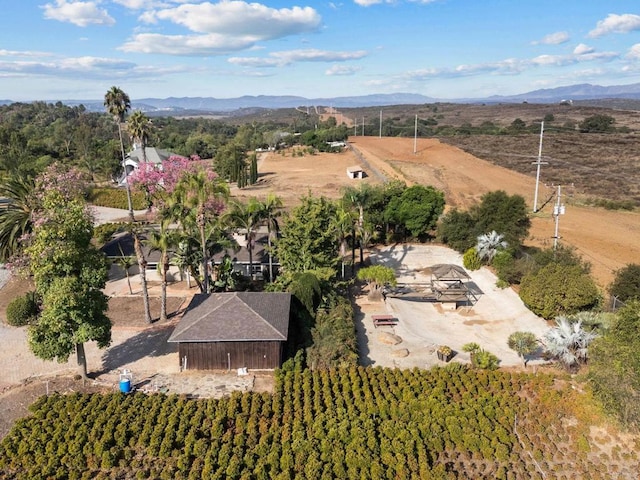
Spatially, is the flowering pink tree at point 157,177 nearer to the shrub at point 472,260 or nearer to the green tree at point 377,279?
the green tree at point 377,279

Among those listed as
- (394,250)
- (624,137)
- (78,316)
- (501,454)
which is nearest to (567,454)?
(501,454)

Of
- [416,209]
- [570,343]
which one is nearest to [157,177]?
[416,209]

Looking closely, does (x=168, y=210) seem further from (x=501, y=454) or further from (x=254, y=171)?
(x=254, y=171)

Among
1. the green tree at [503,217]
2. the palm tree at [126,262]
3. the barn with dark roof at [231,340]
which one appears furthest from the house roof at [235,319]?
the green tree at [503,217]

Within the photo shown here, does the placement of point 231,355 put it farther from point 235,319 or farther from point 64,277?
point 64,277

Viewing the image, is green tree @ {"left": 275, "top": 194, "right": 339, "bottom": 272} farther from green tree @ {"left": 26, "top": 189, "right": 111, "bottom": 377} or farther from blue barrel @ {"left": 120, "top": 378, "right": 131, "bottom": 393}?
blue barrel @ {"left": 120, "top": 378, "right": 131, "bottom": 393}
